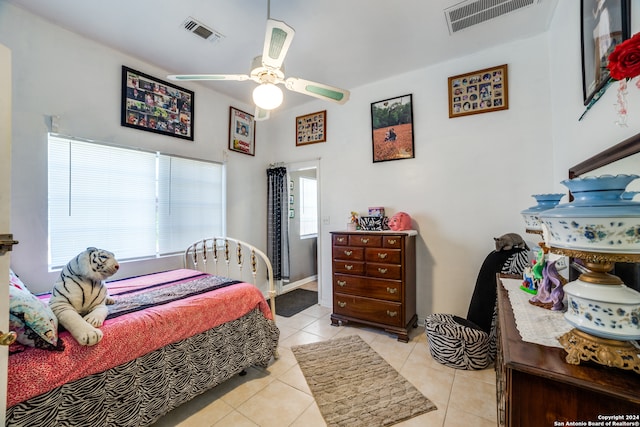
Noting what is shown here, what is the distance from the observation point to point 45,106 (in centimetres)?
207

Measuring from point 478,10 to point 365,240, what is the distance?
2204mm

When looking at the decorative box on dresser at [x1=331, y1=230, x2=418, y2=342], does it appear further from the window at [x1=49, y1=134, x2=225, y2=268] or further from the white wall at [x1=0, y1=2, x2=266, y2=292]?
the white wall at [x1=0, y1=2, x2=266, y2=292]

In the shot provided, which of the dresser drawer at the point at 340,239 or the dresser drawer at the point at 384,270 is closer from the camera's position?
the dresser drawer at the point at 384,270

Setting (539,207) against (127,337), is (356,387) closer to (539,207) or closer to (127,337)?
(127,337)

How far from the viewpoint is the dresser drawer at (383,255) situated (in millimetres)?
2578

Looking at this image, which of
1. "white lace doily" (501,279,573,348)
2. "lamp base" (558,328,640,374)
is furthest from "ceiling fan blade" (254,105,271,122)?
"lamp base" (558,328,640,374)

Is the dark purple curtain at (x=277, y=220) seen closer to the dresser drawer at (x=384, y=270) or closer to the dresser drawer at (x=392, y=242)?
the dresser drawer at (x=384, y=270)

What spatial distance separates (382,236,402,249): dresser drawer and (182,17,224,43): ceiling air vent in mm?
2480

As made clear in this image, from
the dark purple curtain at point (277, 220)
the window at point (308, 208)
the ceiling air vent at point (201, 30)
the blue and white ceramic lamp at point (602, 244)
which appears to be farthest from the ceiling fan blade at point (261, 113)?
the window at point (308, 208)

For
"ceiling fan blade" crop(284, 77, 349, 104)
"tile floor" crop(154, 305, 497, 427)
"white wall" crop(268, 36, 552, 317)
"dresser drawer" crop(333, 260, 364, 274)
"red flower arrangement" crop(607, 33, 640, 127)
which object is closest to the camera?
"red flower arrangement" crop(607, 33, 640, 127)

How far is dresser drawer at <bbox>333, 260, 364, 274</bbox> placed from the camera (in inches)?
110

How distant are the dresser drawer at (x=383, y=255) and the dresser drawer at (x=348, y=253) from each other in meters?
0.07

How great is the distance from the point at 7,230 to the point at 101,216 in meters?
1.83

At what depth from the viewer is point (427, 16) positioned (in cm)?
208
